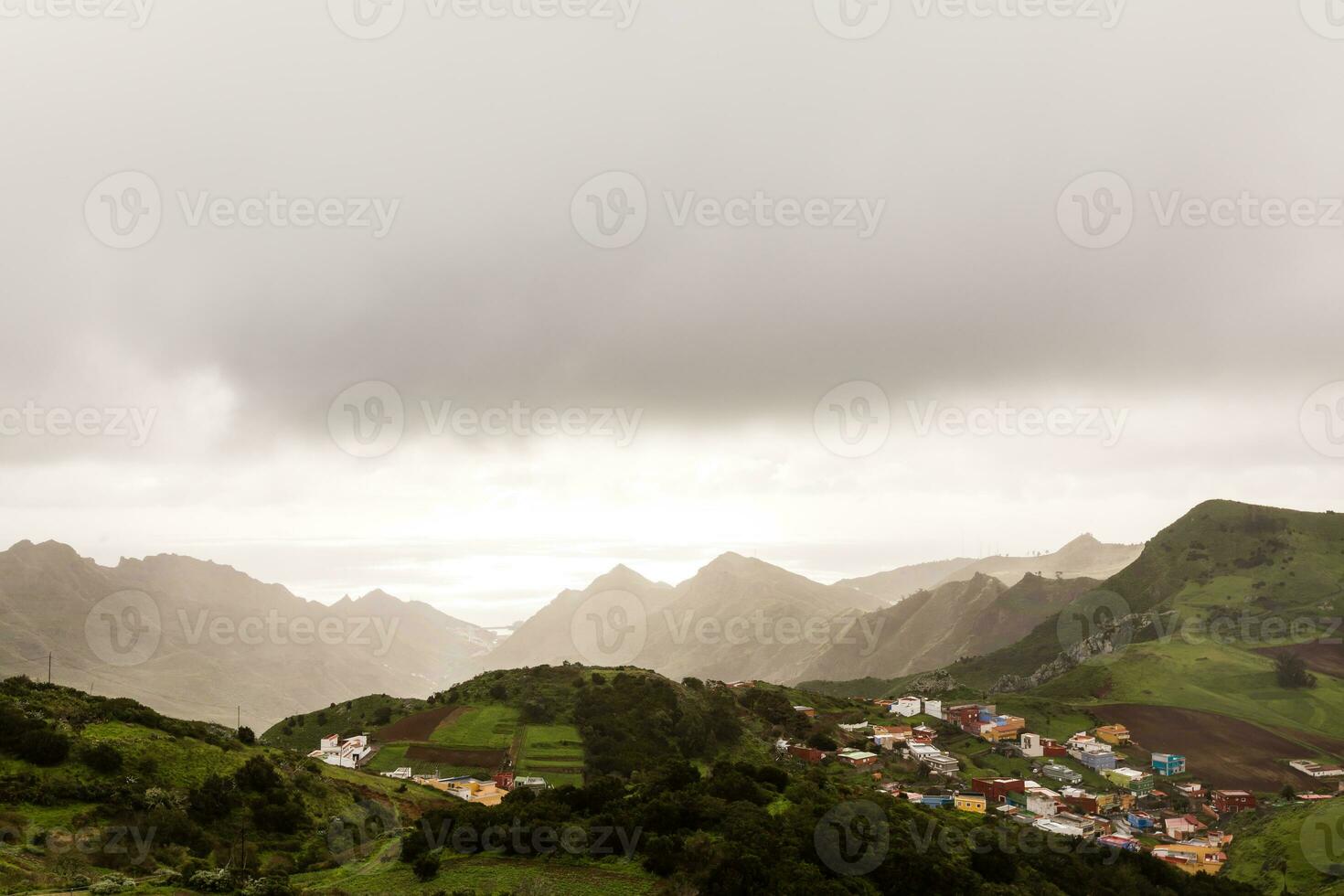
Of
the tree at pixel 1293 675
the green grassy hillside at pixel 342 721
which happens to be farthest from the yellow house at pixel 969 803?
the tree at pixel 1293 675

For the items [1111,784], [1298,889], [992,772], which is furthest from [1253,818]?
[1298,889]

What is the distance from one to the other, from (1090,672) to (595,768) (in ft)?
420

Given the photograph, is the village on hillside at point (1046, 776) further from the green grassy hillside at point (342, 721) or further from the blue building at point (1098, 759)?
the green grassy hillside at point (342, 721)

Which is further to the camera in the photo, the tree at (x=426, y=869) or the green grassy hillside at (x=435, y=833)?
the tree at (x=426, y=869)

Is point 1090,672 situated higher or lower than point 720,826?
lower

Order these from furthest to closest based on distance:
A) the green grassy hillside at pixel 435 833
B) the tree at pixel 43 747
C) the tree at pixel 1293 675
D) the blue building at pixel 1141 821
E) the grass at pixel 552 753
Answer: the tree at pixel 1293 675 < the grass at pixel 552 753 < the blue building at pixel 1141 821 < the tree at pixel 43 747 < the green grassy hillside at pixel 435 833

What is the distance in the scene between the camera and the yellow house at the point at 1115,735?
407ft

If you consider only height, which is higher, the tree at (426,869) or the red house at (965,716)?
the tree at (426,869)

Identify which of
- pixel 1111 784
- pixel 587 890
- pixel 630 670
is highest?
pixel 587 890

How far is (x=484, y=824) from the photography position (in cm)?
3609

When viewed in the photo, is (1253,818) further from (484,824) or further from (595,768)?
(484,824)

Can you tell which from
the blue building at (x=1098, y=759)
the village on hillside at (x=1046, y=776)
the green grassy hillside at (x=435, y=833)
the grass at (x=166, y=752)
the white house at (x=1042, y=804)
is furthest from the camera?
the blue building at (x=1098, y=759)

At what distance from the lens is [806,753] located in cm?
10088

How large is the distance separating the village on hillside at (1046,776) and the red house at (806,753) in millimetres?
235
